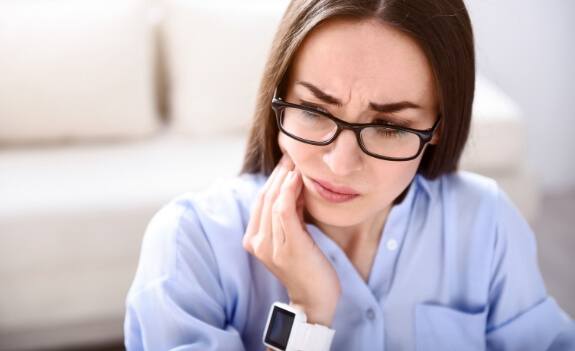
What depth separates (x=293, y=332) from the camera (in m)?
1.00

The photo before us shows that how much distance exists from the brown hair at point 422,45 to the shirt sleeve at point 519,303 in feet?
0.73

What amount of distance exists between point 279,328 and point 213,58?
135 cm

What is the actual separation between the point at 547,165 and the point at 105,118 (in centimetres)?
218

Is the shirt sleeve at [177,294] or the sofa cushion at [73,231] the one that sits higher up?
the shirt sleeve at [177,294]

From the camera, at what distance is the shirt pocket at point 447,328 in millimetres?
1142

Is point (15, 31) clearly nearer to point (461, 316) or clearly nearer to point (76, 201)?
point (76, 201)

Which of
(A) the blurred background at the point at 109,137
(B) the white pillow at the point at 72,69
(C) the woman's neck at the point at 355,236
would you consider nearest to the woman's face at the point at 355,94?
(C) the woman's neck at the point at 355,236

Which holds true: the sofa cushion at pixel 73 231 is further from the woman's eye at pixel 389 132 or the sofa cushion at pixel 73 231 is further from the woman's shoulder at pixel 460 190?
the woman's eye at pixel 389 132

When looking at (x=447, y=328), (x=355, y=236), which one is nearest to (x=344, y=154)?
(x=355, y=236)

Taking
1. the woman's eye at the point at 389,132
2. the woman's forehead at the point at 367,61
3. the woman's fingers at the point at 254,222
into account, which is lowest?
the woman's fingers at the point at 254,222

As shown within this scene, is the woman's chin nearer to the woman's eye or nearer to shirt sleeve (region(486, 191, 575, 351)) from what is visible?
the woman's eye

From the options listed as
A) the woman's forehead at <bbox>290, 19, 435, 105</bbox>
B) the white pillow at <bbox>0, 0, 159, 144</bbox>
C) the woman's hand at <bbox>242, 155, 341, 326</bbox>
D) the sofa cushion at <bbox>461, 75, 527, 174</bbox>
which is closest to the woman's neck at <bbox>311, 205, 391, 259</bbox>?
the woman's hand at <bbox>242, 155, 341, 326</bbox>

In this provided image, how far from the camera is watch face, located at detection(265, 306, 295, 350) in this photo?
3.28ft

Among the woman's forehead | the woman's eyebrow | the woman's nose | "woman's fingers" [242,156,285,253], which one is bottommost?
"woman's fingers" [242,156,285,253]
